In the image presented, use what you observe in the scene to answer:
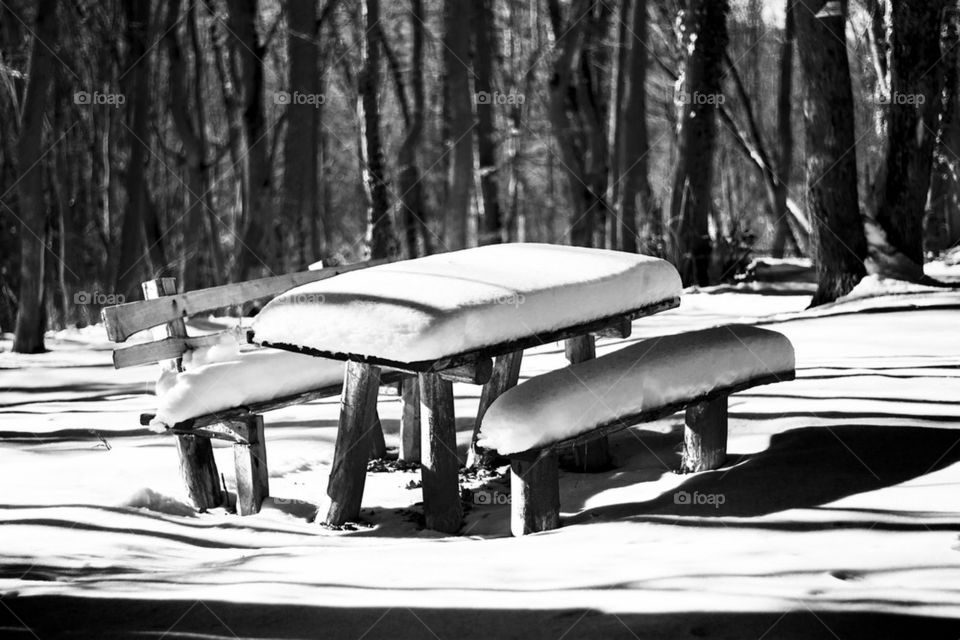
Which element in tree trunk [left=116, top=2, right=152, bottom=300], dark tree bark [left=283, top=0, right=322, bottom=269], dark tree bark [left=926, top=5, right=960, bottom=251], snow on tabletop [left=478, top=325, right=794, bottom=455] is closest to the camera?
snow on tabletop [left=478, top=325, right=794, bottom=455]

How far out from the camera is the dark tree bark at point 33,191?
470 inches

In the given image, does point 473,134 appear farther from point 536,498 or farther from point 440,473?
point 536,498

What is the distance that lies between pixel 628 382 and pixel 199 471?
7.90ft

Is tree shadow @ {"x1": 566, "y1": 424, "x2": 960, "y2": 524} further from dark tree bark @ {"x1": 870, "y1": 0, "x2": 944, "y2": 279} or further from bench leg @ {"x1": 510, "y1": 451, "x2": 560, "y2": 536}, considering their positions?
dark tree bark @ {"x1": 870, "y1": 0, "x2": 944, "y2": 279}

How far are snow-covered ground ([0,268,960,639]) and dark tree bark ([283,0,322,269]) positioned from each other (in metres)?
6.88

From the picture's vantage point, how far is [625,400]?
16.1 ft

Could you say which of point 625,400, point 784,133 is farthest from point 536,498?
point 784,133

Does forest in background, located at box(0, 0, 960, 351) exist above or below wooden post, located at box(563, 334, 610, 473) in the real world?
above

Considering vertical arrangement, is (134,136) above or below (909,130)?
above

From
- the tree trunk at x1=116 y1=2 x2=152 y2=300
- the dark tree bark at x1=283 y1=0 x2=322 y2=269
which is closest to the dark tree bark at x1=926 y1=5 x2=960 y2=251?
the dark tree bark at x1=283 y1=0 x2=322 y2=269

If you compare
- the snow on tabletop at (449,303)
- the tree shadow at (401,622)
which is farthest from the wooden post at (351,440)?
the tree shadow at (401,622)

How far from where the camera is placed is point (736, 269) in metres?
14.1

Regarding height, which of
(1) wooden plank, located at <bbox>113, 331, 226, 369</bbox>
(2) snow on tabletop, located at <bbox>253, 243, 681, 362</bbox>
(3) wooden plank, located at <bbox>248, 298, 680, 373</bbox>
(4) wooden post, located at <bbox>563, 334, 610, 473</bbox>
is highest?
(2) snow on tabletop, located at <bbox>253, 243, 681, 362</bbox>

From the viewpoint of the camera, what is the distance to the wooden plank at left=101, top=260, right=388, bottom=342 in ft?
18.4
